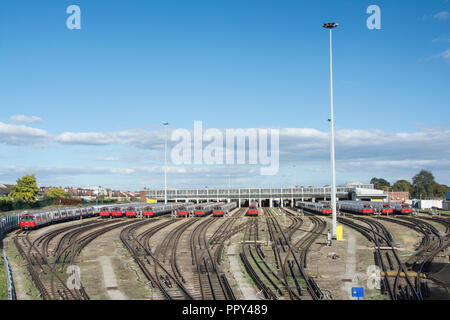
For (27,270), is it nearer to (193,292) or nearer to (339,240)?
(193,292)

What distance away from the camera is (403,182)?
644 ft

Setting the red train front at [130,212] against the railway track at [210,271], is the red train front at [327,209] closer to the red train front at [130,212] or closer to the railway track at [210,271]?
the red train front at [130,212]

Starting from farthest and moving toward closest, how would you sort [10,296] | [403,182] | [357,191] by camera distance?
[403,182], [357,191], [10,296]

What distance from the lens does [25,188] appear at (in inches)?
3654

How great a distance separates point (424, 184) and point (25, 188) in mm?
154545

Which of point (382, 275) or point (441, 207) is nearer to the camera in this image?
point (382, 275)

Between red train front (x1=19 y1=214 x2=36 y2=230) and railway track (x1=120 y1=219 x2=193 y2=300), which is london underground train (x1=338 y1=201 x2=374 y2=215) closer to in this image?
railway track (x1=120 y1=219 x2=193 y2=300)

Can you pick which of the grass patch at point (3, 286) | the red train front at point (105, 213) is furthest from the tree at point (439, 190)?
the grass patch at point (3, 286)

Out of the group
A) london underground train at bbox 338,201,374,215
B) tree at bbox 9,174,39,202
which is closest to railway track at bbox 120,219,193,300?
london underground train at bbox 338,201,374,215

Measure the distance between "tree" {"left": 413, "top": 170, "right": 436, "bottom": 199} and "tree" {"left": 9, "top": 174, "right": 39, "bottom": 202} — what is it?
5819 inches

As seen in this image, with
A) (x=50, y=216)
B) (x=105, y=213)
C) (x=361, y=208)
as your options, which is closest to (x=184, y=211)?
(x=105, y=213)
